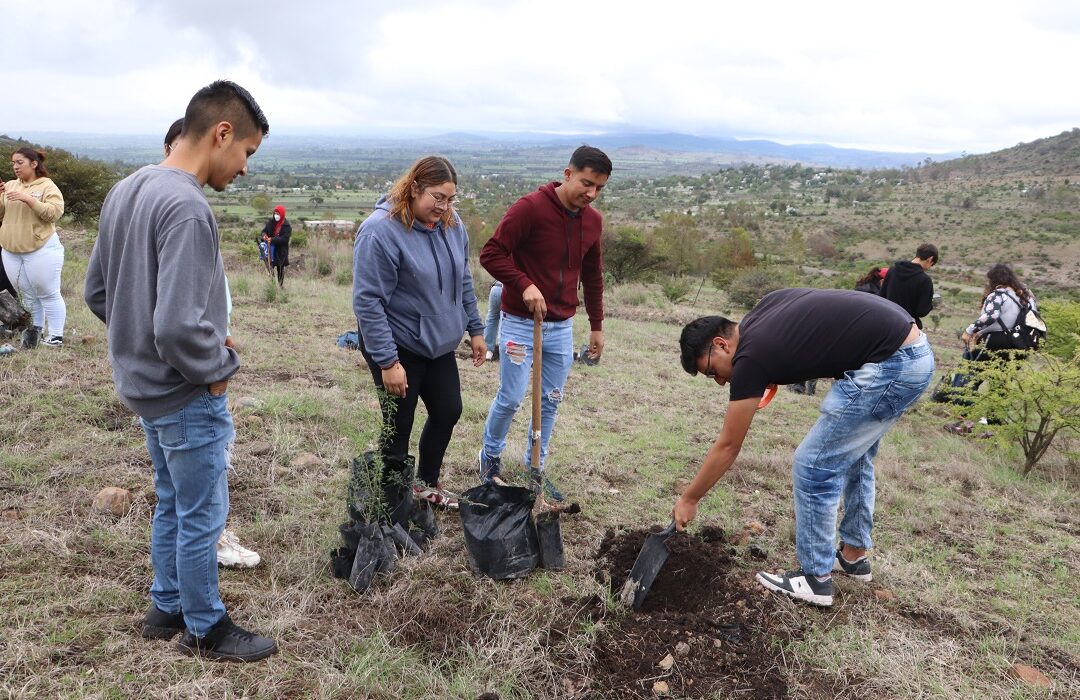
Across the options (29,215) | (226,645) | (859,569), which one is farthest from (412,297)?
(29,215)

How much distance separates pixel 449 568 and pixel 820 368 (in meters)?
1.73

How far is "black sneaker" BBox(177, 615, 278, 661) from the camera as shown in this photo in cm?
214

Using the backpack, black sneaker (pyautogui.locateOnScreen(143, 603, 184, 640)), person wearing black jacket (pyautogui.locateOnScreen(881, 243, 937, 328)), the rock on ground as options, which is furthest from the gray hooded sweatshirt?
the backpack

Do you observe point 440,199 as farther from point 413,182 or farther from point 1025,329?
point 1025,329

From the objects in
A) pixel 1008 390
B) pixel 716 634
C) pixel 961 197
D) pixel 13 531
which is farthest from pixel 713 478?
pixel 961 197

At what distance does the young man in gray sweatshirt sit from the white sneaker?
1.89 feet

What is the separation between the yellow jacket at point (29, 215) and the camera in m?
4.56

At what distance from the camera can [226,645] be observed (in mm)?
2156

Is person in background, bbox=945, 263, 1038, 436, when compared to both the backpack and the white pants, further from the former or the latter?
the white pants

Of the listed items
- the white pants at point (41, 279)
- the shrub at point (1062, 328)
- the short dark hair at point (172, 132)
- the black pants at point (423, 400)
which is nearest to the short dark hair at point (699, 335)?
the black pants at point (423, 400)

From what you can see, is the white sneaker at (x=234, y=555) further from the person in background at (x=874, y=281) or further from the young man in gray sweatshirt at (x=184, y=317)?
the person in background at (x=874, y=281)

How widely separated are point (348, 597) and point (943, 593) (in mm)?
2623

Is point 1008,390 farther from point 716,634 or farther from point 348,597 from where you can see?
point 348,597

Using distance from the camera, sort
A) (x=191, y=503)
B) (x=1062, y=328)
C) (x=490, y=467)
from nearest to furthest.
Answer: (x=191, y=503) < (x=490, y=467) < (x=1062, y=328)
